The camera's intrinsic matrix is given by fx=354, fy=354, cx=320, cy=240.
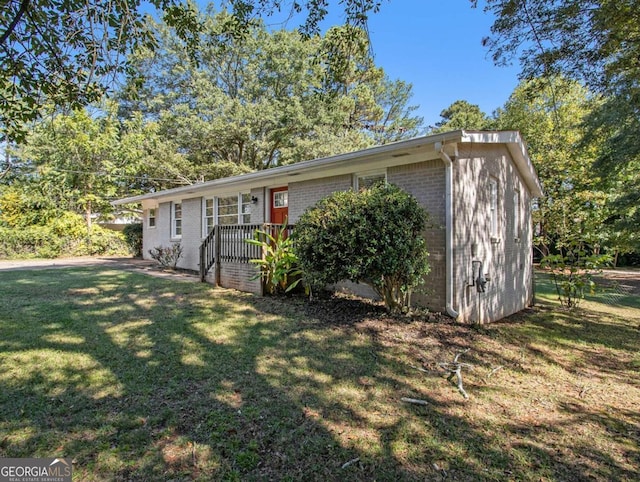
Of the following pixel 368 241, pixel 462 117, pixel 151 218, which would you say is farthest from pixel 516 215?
pixel 462 117

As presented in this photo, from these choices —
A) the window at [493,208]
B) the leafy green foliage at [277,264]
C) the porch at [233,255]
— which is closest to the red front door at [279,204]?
the porch at [233,255]

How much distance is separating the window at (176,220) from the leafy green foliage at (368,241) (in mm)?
9302

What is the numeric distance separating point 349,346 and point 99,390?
2.88 meters

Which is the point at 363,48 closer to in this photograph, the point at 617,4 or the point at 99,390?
the point at 617,4

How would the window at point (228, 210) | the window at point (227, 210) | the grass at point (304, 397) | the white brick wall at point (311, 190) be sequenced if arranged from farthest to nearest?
the window at point (228, 210)
the window at point (227, 210)
the white brick wall at point (311, 190)
the grass at point (304, 397)

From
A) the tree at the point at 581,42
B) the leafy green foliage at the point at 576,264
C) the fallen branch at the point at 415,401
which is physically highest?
the tree at the point at 581,42

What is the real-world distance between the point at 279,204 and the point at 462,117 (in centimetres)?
2334

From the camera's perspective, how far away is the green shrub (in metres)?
18.5

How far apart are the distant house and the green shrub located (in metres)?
8.94

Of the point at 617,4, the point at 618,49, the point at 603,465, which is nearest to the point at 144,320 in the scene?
the point at 603,465

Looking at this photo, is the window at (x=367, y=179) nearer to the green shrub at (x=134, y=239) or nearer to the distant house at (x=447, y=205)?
the distant house at (x=447, y=205)

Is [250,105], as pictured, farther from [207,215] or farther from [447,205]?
[447,205]

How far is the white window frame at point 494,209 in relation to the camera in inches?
295

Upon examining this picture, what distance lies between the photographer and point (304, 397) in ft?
11.0
